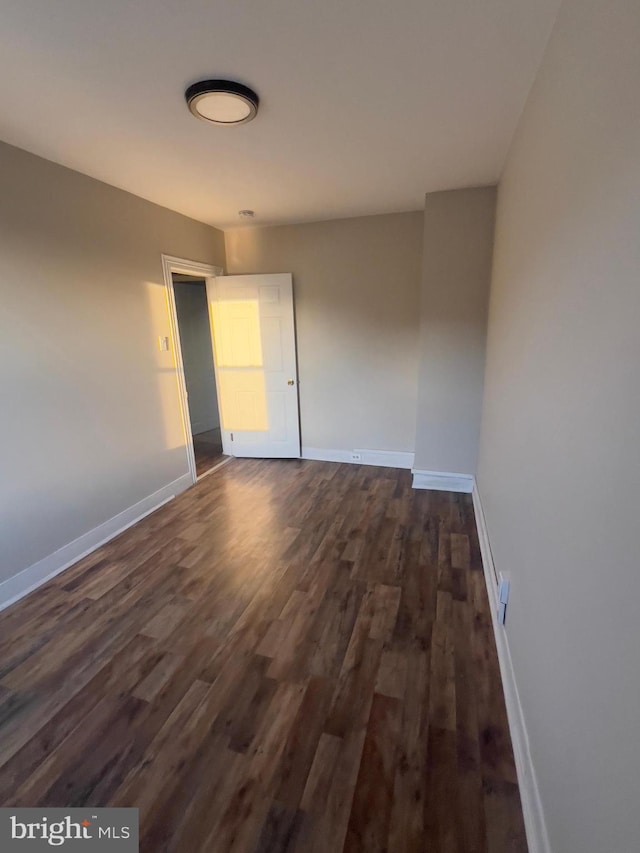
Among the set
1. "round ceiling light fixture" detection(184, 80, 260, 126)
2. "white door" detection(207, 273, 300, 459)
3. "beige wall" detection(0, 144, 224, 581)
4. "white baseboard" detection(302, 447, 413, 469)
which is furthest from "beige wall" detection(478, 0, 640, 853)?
"white door" detection(207, 273, 300, 459)

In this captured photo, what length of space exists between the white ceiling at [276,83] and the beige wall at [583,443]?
0.30 metres

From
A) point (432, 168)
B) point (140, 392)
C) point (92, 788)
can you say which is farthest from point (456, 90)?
point (92, 788)

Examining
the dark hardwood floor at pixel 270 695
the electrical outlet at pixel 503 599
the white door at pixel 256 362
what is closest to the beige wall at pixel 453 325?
the dark hardwood floor at pixel 270 695

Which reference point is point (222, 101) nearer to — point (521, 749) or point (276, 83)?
point (276, 83)

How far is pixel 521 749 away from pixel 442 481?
2397mm

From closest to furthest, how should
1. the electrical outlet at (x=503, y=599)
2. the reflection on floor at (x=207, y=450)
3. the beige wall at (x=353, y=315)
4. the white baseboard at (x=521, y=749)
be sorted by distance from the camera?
the white baseboard at (x=521, y=749) < the electrical outlet at (x=503, y=599) < the beige wall at (x=353, y=315) < the reflection on floor at (x=207, y=450)

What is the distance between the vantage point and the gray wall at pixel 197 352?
540cm

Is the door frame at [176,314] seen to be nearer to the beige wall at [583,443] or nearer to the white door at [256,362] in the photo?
the white door at [256,362]

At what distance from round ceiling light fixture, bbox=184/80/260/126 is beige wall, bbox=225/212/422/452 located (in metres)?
2.08

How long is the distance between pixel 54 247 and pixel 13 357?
29.0 inches

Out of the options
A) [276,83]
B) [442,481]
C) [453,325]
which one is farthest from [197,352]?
[276,83]

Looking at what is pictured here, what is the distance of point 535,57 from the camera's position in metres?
1.47

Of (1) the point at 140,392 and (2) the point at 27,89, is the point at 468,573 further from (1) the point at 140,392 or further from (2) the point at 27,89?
(2) the point at 27,89

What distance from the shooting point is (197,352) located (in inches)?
220
